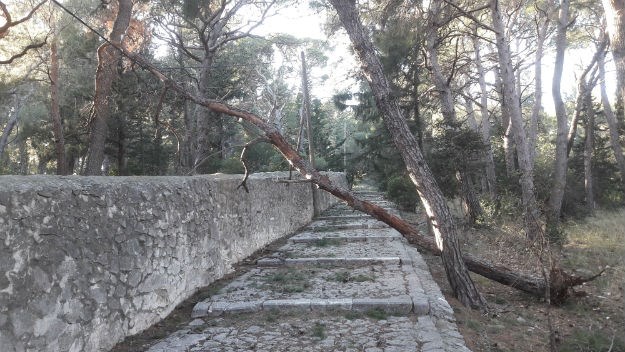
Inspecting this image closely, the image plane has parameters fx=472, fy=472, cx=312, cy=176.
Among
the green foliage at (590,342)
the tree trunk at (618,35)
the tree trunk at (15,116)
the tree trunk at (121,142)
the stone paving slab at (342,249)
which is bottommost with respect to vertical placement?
the green foliage at (590,342)

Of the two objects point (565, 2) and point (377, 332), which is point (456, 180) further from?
point (377, 332)

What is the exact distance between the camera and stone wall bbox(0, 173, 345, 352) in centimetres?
311

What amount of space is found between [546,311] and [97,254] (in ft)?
18.0

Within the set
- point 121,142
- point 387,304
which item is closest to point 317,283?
point 387,304

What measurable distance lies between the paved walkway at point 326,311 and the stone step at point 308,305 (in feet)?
0.04

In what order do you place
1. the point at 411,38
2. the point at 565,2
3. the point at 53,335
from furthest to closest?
the point at 565,2 → the point at 411,38 → the point at 53,335

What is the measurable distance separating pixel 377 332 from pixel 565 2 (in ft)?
37.9

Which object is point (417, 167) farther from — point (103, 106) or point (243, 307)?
point (103, 106)

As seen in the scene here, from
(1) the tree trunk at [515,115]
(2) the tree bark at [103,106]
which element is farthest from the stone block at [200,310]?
(1) the tree trunk at [515,115]

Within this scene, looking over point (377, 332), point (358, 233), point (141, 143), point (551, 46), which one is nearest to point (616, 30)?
point (377, 332)

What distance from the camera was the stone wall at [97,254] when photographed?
3113 millimetres

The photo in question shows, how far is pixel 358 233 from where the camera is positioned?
11656 mm

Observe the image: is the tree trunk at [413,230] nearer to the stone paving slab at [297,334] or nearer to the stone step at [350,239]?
the stone paving slab at [297,334]

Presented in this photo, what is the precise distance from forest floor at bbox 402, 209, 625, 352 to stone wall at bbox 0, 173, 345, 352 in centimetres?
332
